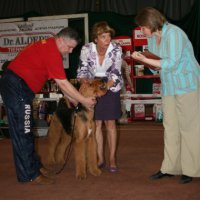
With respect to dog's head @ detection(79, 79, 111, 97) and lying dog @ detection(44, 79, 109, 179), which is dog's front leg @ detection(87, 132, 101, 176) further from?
dog's head @ detection(79, 79, 111, 97)

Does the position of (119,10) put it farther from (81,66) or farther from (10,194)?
(10,194)

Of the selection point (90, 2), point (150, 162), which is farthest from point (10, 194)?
point (90, 2)

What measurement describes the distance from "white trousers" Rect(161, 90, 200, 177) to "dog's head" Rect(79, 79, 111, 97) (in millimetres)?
552

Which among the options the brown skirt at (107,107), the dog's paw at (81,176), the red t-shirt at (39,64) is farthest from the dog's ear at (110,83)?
the dog's paw at (81,176)

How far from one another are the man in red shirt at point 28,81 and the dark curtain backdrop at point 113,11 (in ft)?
16.0

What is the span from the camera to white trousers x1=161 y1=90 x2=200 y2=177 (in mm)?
3102

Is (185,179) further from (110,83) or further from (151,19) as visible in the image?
(151,19)

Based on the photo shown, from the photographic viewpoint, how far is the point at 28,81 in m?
2.98

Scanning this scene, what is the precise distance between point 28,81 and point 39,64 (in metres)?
0.17

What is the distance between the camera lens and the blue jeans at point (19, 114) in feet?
9.67

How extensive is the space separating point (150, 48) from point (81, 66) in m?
0.69

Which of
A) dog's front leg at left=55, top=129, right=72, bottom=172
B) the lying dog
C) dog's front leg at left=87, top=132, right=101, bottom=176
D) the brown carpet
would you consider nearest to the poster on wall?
the brown carpet

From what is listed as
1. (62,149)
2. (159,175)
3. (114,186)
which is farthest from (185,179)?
(62,149)

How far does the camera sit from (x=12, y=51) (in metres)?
8.45
